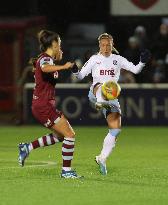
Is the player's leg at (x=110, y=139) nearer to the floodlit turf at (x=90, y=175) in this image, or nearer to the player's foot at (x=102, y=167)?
the player's foot at (x=102, y=167)

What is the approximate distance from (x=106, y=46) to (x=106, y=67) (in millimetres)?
304

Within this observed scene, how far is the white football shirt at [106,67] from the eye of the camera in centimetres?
1440

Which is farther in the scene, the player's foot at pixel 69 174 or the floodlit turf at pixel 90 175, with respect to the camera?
the player's foot at pixel 69 174

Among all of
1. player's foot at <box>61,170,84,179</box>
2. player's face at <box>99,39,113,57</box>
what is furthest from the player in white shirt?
player's foot at <box>61,170,84,179</box>

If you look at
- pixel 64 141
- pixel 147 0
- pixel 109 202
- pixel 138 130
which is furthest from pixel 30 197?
pixel 147 0

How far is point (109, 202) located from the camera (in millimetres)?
11250

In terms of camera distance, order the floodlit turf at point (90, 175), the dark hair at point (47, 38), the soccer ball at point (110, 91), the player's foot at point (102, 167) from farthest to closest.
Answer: the soccer ball at point (110, 91)
the player's foot at point (102, 167)
the dark hair at point (47, 38)
the floodlit turf at point (90, 175)

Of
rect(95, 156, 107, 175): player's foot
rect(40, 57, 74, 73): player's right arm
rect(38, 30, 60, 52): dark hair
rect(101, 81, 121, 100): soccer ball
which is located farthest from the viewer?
rect(101, 81, 121, 100): soccer ball

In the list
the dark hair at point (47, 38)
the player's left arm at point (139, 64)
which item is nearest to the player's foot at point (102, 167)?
the player's left arm at point (139, 64)

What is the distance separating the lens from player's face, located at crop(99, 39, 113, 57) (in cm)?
1418

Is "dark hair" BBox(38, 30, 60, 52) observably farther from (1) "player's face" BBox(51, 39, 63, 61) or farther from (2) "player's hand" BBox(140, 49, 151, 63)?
(2) "player's hand" BBox(140, 49, 151, 63)

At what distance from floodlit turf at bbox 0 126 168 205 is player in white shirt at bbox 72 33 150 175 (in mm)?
471

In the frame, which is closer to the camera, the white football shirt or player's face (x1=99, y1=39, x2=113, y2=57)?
player's face (x1=99, y1=39, x2=113, y2=57)

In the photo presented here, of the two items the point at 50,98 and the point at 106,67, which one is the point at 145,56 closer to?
the point at 106,67
